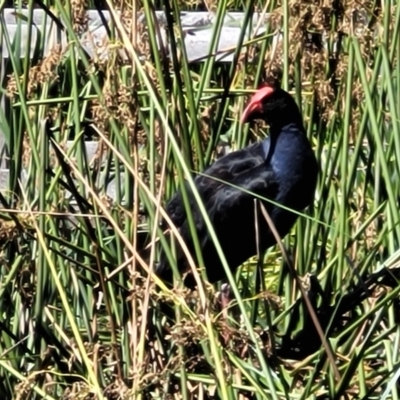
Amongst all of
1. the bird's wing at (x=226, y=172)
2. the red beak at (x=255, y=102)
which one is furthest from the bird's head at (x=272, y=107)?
the bird's wing at (x=226, y=172)

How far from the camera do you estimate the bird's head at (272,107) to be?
8.57ft

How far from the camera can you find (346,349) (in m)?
2.06

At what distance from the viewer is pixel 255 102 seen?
262 cm

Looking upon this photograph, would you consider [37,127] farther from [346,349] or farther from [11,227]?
[346,349]

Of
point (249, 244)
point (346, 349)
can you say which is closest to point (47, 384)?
point (346, 349)

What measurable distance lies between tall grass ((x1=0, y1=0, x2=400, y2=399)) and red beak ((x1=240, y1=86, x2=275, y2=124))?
3cm

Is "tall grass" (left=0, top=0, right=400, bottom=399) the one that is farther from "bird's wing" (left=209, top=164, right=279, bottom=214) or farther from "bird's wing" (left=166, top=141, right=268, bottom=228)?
"bird's wing" (left=209, top=164, right=279, bottom=214)

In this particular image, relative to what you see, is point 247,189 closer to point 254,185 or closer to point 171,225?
point 254,185

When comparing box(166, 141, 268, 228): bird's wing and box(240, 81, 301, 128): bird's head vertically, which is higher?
box(240, 81, 301, 128): bird's head

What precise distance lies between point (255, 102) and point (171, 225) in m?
0.94

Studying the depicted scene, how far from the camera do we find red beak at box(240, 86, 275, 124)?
Answer: 8.52 ft

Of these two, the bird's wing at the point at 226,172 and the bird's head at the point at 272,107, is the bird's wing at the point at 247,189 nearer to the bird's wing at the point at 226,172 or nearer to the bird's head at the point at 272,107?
the bird's wing at the point at 226,172

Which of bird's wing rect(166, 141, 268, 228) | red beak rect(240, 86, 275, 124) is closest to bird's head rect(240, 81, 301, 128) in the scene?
red beak rect(240, 86, 275, 124)

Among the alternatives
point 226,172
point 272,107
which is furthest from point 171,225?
point 226,172
